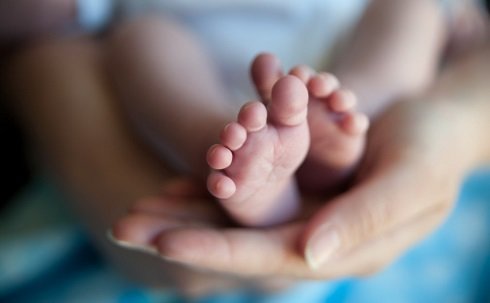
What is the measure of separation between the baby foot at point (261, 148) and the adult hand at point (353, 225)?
0.13 feet

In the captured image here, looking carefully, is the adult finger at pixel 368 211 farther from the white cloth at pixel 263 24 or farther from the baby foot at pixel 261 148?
the white cloth at pixel 263 24

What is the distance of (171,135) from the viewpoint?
567 mm

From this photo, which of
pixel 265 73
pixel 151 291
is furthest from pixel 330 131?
pixel 151 291

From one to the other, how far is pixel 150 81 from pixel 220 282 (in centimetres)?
19

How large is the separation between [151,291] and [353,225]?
0.22 metres

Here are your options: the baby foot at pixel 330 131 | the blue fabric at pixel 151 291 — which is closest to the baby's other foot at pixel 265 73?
the baby foot at pixel 330 131

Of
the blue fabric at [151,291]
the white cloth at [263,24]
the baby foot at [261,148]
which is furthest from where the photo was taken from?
the white cloth at [263,24]

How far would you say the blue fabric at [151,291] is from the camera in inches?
23.9

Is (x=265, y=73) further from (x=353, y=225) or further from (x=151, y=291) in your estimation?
(x=151, y=291)

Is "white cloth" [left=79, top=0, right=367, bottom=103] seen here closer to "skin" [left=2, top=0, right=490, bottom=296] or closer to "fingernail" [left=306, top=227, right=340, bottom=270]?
"skin" [left=2, top=0, right=490, bottom=296]

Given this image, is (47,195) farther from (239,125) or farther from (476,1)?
(476,1)

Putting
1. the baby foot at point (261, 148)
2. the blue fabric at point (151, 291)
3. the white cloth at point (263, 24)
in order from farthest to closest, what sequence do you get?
the white cloth at point (263, 24), the blue fabric at point (151, 291), the baby foot at point (261, 148)

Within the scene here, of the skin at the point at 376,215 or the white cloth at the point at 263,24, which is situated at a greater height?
the white cloth at the point at 263,24

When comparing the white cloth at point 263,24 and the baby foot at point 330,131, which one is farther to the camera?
the white cloth at point 263,24
